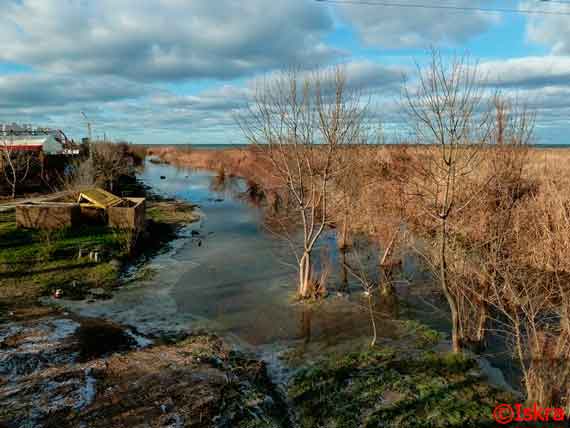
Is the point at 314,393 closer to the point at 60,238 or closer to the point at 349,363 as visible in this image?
the point at 349,363

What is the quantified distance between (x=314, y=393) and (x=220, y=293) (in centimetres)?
547

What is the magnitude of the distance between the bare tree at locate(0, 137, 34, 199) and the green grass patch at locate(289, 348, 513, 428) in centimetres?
2319

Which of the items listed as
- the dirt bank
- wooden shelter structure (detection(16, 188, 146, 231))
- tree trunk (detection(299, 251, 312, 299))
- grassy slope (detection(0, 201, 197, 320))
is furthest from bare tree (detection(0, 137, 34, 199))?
tree trunk (detection(299, 251, 312, 299))

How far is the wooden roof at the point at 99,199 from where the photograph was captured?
16.5 m

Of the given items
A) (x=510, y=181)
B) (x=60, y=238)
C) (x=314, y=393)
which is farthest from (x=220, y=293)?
(x=510, y=181)

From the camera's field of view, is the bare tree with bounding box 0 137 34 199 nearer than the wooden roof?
No

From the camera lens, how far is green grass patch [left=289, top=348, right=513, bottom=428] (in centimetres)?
574

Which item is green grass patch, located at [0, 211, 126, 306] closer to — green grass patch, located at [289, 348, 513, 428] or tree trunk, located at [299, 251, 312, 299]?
tree trunk, located at [299, 251, 312, 299]

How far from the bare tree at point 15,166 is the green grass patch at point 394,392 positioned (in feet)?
76.1

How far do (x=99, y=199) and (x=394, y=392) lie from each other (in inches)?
568

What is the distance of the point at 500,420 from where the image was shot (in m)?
5.65

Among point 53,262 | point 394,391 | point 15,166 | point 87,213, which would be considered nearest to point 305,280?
point 394,391

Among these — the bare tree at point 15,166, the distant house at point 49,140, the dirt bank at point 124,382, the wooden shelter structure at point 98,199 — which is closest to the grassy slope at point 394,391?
the dirt bank at point 124,382

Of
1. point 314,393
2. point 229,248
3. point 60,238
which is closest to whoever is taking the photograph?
point 314,393
